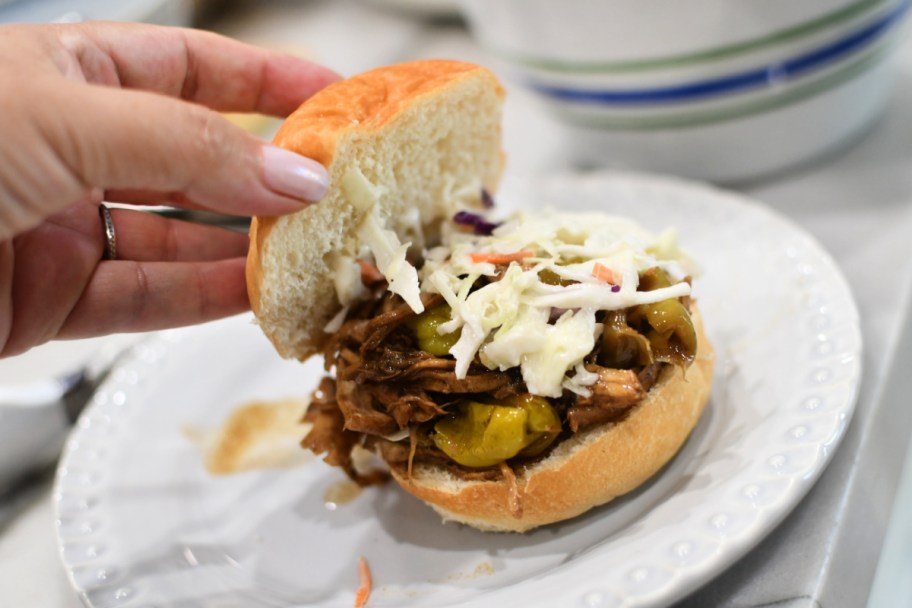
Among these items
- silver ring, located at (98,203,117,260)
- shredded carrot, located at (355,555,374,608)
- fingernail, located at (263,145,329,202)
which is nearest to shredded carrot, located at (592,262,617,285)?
fingernail, located at (263,145,329,202)

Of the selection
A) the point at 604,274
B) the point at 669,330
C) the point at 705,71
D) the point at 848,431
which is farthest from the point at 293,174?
the point at 705,71

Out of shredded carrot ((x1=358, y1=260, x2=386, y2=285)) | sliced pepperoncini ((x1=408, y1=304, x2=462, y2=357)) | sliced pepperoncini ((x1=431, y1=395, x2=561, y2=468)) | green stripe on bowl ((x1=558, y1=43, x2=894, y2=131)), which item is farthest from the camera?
green stripe on bowl ((x1=558, y1=43, x2=894, y2=131))

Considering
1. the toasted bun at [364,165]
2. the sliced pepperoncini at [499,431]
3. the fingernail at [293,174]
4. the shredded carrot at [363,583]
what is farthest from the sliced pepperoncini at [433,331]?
the shredded carrot at [363,583]

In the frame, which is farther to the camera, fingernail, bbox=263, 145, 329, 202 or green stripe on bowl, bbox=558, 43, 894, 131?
green stripe on bowl, bbox=558, 43, 894, 131

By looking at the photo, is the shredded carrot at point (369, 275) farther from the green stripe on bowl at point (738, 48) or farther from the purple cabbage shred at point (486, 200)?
the green stripe on bowl at point (738, 48)

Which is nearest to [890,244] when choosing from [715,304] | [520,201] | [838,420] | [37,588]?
[715,304]

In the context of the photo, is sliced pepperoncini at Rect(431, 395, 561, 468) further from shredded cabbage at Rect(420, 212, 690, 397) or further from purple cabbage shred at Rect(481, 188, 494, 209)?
purple cabbage shred at Rect(481, 188, 494, 209)
